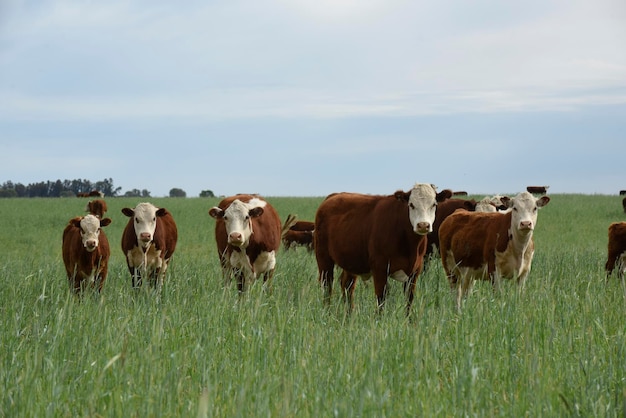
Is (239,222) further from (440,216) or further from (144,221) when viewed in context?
(440,216)

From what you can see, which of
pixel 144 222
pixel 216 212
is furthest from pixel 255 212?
pixel 144 222

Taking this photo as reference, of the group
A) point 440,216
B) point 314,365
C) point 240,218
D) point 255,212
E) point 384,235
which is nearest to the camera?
point 314,365

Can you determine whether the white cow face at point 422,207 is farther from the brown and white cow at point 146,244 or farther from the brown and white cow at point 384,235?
the brown and white cow at point 146,244

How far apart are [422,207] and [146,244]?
4549 mm

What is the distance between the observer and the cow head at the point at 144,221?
36.5 ft

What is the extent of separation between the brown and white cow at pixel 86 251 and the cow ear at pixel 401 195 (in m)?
4.43

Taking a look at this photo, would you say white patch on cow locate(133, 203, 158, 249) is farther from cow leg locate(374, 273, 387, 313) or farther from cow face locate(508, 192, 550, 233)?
cow face locate(508, 192, 550, 233)

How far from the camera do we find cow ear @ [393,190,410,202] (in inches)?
358

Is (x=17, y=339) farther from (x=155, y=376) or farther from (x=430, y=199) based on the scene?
(x=430, y=199)

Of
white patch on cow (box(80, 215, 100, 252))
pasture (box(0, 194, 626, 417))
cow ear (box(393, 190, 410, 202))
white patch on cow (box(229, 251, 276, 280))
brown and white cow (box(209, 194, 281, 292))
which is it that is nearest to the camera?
pasture (box(0, 194, 626, 417))

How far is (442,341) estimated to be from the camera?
6.62 m

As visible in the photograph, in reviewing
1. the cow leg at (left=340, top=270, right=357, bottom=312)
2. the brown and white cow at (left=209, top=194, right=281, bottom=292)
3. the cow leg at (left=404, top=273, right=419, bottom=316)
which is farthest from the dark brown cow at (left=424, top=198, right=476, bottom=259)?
the cow leg at (left=404, top=273, right=419, bottom=316)

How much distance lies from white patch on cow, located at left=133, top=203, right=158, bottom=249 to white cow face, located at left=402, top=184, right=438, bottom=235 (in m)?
4.32

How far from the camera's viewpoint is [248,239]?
10.2 metres
